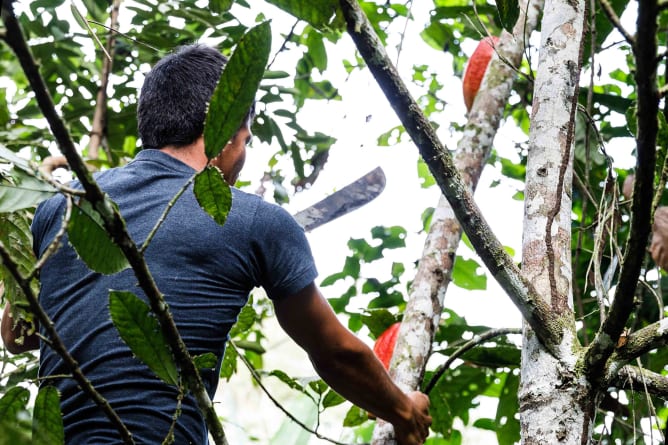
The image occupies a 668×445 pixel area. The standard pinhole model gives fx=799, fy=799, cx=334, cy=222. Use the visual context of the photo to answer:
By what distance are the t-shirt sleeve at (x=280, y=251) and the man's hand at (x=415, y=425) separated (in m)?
0.42

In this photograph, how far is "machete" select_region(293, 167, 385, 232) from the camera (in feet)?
7.38

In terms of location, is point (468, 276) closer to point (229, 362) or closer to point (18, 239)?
point (229, 362)

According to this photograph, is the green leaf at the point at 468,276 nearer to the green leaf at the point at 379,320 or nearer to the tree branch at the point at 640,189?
the green leaf at the point at 379,320

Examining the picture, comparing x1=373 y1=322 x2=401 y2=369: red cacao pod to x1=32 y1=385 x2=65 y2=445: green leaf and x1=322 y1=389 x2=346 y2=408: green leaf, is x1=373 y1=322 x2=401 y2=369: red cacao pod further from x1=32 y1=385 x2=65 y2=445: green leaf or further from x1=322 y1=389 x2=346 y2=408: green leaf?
x1=32 y1=385 x2=65 y2=445: green leaf

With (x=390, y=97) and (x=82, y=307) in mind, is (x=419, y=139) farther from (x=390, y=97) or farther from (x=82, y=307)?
(x=82, y=307)

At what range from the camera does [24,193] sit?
2.73ft

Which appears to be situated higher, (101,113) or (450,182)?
(450,182)

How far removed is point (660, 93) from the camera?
2.56ft

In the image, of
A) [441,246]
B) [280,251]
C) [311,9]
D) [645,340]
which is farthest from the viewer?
[441,246]

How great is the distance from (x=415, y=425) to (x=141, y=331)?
1.03 metres

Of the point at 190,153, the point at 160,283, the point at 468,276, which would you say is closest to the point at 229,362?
the point at 190,153

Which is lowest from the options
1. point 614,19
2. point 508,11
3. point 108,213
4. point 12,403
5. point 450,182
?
point 12,403

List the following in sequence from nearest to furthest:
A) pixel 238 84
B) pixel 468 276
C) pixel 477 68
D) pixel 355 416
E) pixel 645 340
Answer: pixel 238 84, pixel 645 340, pixel 355 416, pixel 477 68, pixel 468 276

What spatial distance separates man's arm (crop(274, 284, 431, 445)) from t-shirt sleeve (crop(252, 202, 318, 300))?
55mm
